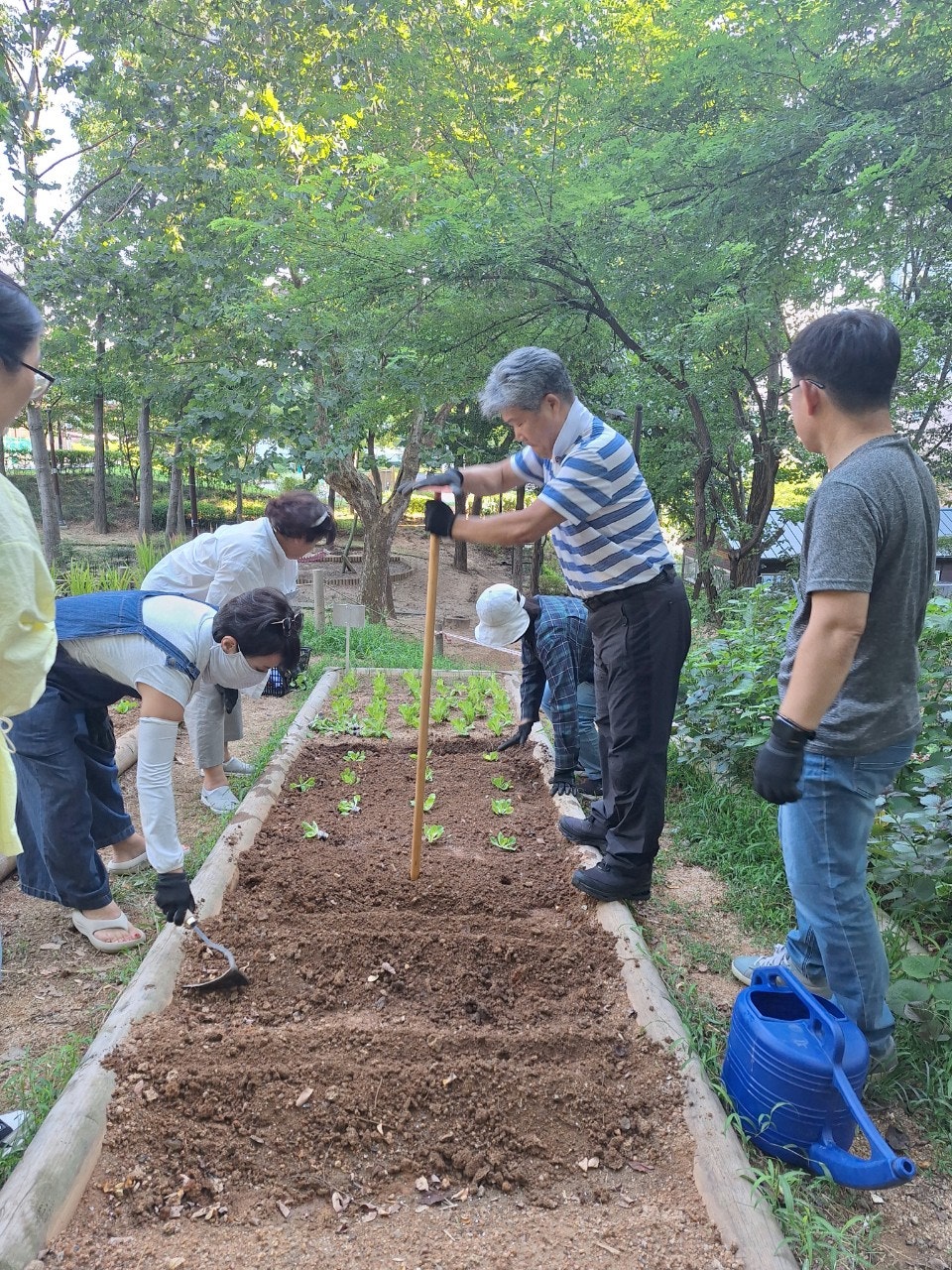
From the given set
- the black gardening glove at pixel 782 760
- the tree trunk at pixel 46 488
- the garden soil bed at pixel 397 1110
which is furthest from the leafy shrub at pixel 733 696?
the tree trunk at pixel 46 488

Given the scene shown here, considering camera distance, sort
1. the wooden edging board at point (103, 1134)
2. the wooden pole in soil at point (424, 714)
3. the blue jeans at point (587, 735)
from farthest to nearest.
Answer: the blue jeans at point (587, 735)
the wooden pole in soil at point (424, 714)
the wooden edging board at point (103, 1134)

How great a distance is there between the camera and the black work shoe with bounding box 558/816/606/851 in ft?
11.3

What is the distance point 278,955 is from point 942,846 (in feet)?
7.01

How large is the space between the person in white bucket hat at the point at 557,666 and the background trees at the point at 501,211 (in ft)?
12.7

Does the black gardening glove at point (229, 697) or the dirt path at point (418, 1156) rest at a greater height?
the black gardening glove at point (229, 697)

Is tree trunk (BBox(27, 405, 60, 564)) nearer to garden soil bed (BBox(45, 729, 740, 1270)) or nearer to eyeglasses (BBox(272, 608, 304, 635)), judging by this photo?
eyeglasses (BBox(272, 608, 304, 635))

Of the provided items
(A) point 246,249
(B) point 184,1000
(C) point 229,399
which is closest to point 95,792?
(B) point 184,1000

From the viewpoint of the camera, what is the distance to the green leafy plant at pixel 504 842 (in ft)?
11.7

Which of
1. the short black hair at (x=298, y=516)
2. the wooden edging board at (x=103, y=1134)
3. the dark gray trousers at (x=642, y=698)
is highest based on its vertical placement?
the short black hair at (x=298, y=516)

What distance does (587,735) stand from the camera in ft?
14.3

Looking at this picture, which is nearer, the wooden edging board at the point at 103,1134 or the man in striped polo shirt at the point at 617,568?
the wooden edging board at the point at 103,1134

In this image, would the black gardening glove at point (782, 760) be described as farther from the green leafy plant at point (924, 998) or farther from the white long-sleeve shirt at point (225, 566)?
the white long-sleeve shirt at point (225, 566)

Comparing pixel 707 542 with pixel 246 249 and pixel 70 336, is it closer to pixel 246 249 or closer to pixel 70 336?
pixel 246 249

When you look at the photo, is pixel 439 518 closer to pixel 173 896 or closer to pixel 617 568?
pixel 617 568
